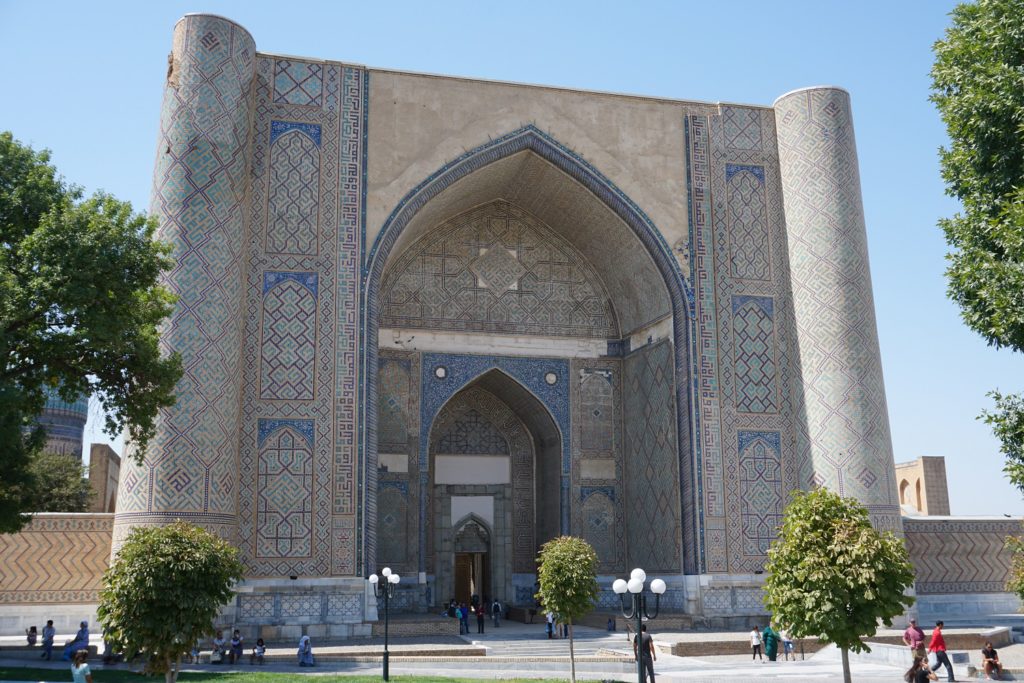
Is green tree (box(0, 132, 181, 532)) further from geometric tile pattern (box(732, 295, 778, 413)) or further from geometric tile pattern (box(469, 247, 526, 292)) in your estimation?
geometric tile pattern (box(732, 295, 778, 413))

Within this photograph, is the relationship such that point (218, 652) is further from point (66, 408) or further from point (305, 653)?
point (66, 408)

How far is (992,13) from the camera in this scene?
6.01 m

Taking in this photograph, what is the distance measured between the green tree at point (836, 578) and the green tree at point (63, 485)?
508 inches

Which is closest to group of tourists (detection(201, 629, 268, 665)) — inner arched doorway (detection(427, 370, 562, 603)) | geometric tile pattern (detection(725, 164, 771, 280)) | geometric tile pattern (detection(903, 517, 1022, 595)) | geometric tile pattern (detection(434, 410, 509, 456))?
inner arched doorway (detection(427, 370, 562, 603))

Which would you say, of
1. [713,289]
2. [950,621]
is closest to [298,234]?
[713,289]

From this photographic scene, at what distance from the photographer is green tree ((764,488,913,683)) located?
19.0 feet

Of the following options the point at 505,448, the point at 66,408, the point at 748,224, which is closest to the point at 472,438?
the point at 505,448

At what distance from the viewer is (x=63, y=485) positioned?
16641 millimetres

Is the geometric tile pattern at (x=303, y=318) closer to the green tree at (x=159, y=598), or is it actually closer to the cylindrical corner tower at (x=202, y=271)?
the cylindrical corner tower at (x=202, y=271)

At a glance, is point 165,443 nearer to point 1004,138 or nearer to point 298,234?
point 298,234

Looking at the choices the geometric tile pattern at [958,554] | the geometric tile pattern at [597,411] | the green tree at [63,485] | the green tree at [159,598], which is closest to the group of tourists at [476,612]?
the geometric tile pattern at [597,411]

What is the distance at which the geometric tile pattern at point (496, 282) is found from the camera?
13.0 m

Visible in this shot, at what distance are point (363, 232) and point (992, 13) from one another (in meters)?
6.99

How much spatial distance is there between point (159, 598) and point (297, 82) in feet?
24.6
